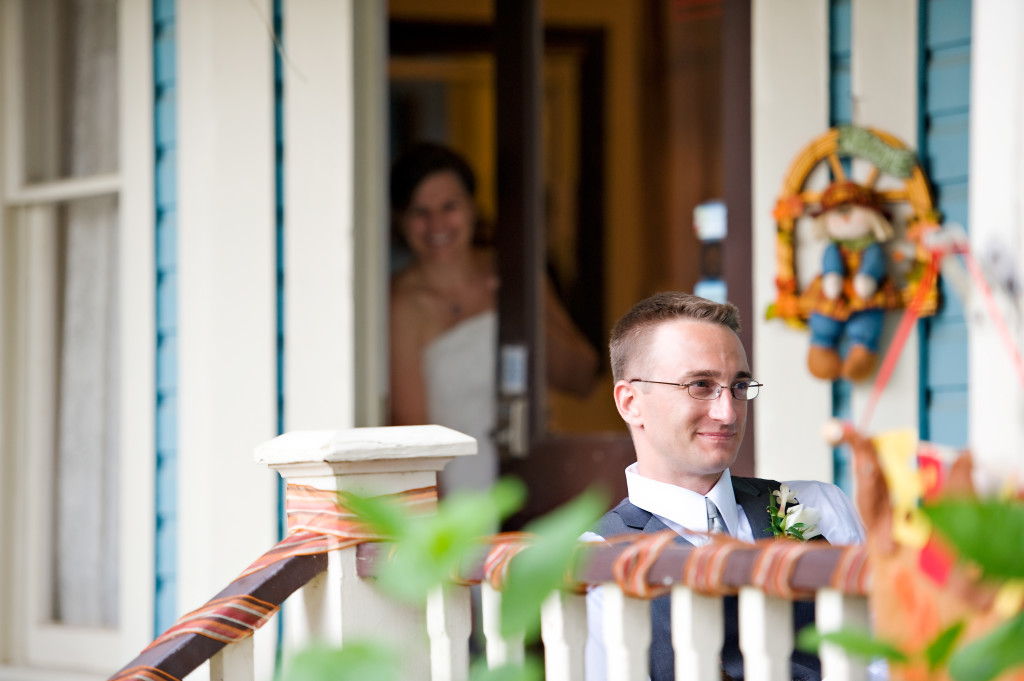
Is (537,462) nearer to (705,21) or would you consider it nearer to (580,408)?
(580,408)

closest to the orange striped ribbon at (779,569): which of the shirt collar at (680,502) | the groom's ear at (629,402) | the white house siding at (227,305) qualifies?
the shirt collar at (680,502)

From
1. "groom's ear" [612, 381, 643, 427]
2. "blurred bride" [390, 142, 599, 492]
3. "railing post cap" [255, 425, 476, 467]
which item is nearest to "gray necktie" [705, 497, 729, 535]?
"groom's ear" [612, 381, 643, 427]

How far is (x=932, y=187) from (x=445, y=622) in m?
1.37

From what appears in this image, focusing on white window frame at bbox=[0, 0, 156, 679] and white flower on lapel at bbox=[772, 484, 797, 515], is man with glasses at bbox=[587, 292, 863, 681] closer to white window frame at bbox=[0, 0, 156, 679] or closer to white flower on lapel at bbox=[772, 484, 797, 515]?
white flower on lapel at bbox=[772, 484, 797, 515]

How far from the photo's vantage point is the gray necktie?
170cm

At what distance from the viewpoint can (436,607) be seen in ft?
4.41

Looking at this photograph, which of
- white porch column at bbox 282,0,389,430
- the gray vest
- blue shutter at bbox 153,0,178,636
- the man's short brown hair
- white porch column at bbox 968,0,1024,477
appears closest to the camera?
white porch column at bbox 968,0,1024,477

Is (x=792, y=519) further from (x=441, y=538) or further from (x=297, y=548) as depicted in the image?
(x=441, y=538)

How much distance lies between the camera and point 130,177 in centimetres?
296

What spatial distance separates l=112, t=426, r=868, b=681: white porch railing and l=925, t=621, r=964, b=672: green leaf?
0.54m

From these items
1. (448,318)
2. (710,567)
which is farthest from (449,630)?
(448,318)

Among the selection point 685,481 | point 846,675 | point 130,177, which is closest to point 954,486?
point 846,675

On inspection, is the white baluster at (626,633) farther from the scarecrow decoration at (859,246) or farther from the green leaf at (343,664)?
the scarecrow decoration at (859,246)

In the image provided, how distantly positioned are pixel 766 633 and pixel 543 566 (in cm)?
74
